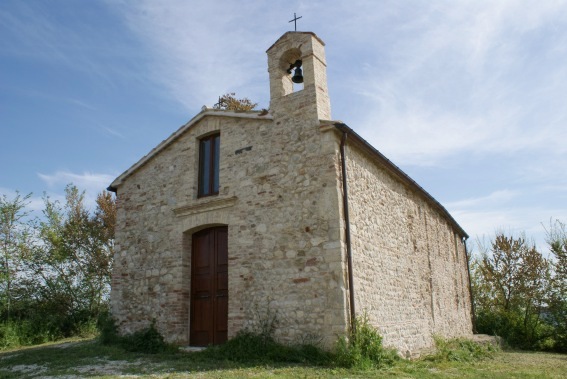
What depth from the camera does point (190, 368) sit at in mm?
6863

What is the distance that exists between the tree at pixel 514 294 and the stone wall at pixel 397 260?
3.29m

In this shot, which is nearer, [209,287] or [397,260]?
[209,287]

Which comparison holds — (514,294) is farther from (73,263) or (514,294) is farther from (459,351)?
(73,263)

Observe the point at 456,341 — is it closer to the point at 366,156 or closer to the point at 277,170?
the point at 366,156

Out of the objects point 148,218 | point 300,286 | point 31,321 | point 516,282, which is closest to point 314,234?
point 300,286

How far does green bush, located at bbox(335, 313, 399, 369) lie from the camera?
683cm

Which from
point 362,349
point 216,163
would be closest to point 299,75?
point 216,163

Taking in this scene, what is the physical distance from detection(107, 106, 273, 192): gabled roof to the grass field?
4461mm

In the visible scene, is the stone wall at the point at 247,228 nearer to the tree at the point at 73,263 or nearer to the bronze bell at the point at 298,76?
the bronze bell at the point at 298,76

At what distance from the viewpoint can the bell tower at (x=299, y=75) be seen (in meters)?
8.67

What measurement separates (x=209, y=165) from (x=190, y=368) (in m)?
4.84

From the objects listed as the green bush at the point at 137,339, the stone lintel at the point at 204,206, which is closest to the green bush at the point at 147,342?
the green bush at the point at 137,339

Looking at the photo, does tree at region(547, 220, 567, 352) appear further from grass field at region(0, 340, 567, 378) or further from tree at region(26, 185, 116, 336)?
tree at region(26, 185, 116, 336)

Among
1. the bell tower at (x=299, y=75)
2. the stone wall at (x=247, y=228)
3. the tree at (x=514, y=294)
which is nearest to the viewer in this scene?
the stone wall at (x=247, y=228)
